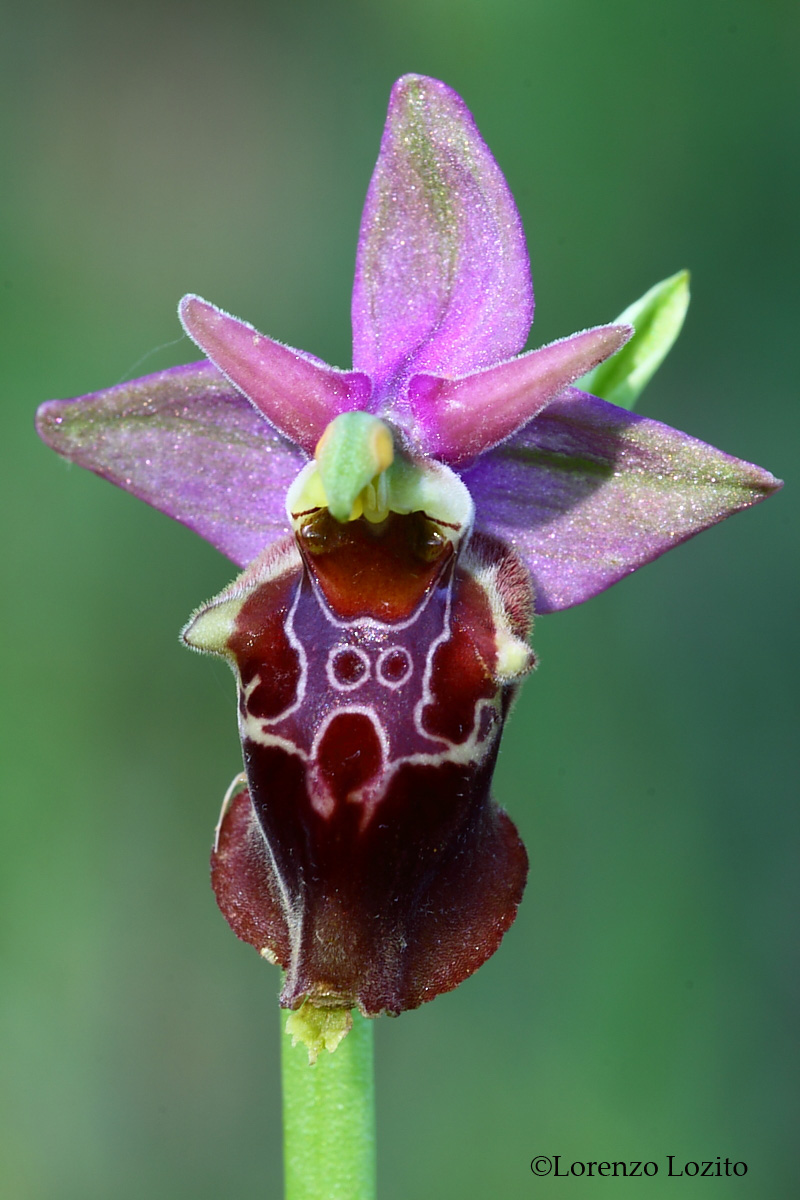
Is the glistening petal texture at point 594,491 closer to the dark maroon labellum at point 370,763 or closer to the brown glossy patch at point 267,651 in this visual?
the dark maroon labellum at point 370,763

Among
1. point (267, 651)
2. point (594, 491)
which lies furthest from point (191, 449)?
point (594, 491)

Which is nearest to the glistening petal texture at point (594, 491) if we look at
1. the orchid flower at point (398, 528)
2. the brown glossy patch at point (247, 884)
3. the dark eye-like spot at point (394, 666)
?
the orchid flower at point (398, 528)

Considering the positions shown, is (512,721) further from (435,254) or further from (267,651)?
(267,651)

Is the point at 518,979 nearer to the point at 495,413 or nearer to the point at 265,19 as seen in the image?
the point at 495,413

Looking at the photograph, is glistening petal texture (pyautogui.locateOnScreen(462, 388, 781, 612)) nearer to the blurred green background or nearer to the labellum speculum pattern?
the labellum speculum pattern

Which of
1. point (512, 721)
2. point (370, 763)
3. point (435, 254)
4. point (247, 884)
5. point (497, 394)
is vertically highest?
point (435, 254)

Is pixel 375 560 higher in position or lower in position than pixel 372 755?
higher

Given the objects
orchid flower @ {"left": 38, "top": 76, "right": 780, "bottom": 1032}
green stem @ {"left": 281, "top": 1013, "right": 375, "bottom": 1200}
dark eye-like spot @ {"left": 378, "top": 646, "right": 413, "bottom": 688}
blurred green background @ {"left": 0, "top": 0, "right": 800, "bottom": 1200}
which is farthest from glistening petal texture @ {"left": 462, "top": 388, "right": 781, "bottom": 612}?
blurred green background @ {"left": 0, "top": 0, "right": 800, "bottom": 1200}
